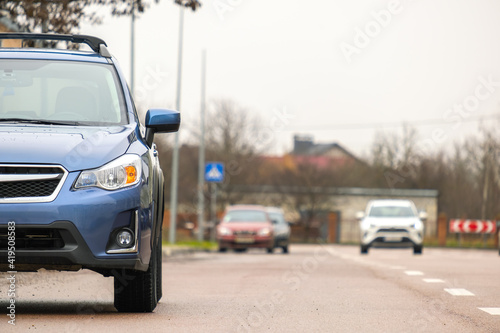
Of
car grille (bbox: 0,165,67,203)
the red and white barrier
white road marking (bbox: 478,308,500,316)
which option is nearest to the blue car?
car grille (bbox: 0,165,67,203)

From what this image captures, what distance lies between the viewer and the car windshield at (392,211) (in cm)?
3092

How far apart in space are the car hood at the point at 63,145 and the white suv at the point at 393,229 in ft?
74.6

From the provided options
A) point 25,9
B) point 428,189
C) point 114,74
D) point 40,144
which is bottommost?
point 428,189

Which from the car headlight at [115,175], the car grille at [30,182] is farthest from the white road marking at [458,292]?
the car grille at [30,182]

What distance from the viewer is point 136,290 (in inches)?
325

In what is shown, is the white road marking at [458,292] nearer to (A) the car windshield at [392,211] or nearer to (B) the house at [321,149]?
(A) the car windshield at [392,211]

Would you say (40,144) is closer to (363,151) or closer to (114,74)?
(114,74)

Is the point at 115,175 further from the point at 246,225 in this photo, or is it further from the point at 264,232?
the point at 246,225

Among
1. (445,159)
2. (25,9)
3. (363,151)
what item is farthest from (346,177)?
(25,9)

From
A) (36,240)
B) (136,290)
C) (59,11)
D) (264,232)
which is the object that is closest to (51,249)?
(36,240)

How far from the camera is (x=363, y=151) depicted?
75.1m

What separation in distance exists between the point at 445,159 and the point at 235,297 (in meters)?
64.6

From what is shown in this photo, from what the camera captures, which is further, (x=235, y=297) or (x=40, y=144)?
(x=235, y=297)

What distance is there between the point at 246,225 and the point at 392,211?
4380 mm
